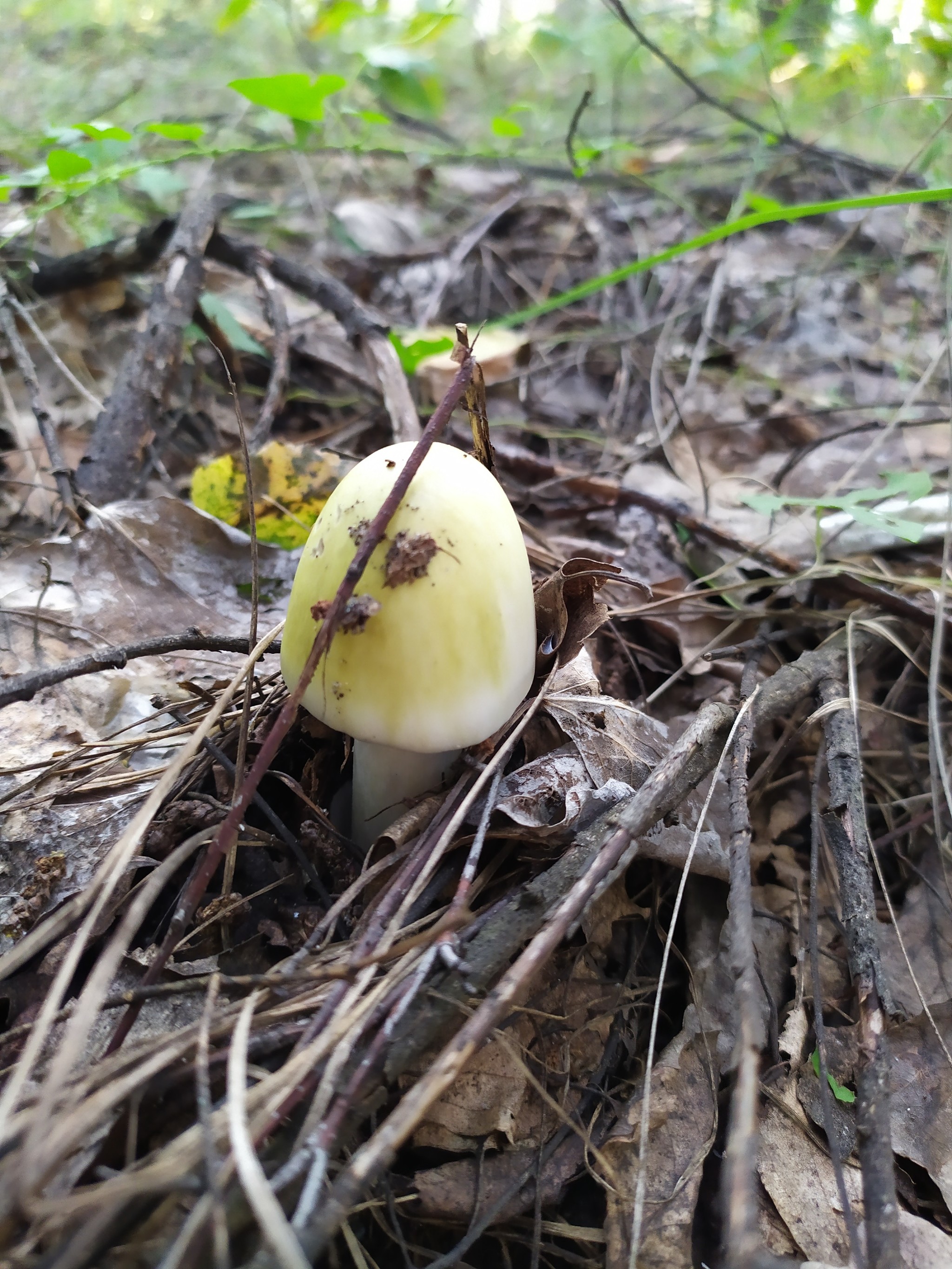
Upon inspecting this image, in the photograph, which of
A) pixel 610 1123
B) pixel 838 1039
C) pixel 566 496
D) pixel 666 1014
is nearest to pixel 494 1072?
pixel 610 1123

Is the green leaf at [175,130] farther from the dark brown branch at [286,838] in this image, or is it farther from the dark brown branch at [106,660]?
the dark brown branch at [286,838]

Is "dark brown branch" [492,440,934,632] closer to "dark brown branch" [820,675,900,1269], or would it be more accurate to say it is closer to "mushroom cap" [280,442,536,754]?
"dark brown branch" [820,675,900,1269]

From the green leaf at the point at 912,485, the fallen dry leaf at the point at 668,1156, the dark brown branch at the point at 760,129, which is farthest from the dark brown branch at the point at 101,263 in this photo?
the fallen dry leaf at the point at 668,1156

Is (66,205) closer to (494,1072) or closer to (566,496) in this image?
(566,496)

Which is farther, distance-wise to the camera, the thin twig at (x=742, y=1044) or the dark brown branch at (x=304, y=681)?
the dark brown branch at (x=304, y=681)

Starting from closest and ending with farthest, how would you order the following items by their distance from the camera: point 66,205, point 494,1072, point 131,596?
point 494,1072 < point 131,596 < point 66,205

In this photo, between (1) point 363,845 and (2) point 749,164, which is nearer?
(1) point 363,845

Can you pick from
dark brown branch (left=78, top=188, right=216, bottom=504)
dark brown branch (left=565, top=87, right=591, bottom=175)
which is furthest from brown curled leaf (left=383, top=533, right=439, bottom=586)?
dark brown branch (left=565, top=87, right=591, bottom=175)
